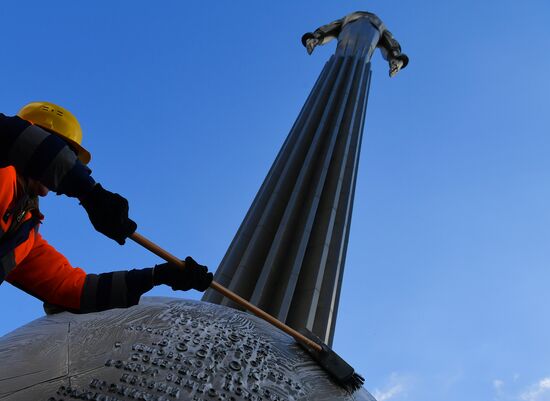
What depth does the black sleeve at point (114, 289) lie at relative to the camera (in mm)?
3033

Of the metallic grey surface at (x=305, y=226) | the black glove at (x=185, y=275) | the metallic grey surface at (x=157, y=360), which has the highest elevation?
the metallic grey surface at (x=305, y=226)

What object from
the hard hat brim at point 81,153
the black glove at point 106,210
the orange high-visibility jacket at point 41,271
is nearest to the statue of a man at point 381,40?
the hard hat brim at point 81,153

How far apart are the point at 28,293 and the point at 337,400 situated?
1825 millimetres

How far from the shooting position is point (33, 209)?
9.62 feet

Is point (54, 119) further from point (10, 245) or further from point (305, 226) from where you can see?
point (305, 226)

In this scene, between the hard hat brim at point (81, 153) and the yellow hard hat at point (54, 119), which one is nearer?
the yellow hard hat at point (54, 119)

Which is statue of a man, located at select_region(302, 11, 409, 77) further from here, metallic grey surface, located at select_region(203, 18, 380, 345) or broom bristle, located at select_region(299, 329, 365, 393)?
broom bristle, located at select_region(299, 329, 365, 393)

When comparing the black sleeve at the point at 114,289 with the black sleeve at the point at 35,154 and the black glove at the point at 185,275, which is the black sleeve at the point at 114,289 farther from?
the black sleeve at the point at 35,154

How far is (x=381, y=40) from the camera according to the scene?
16.8 m

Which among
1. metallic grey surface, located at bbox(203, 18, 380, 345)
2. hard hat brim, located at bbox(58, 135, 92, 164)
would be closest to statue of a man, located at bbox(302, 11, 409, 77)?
metallic grey surface, located at bbox(203, 18, 380, 345)

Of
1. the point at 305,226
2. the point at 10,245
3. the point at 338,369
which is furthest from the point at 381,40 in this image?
the point at 10,245

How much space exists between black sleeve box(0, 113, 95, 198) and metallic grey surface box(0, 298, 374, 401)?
2.32 feet

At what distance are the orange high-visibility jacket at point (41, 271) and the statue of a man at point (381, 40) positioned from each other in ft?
48.2

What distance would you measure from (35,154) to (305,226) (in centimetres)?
576
